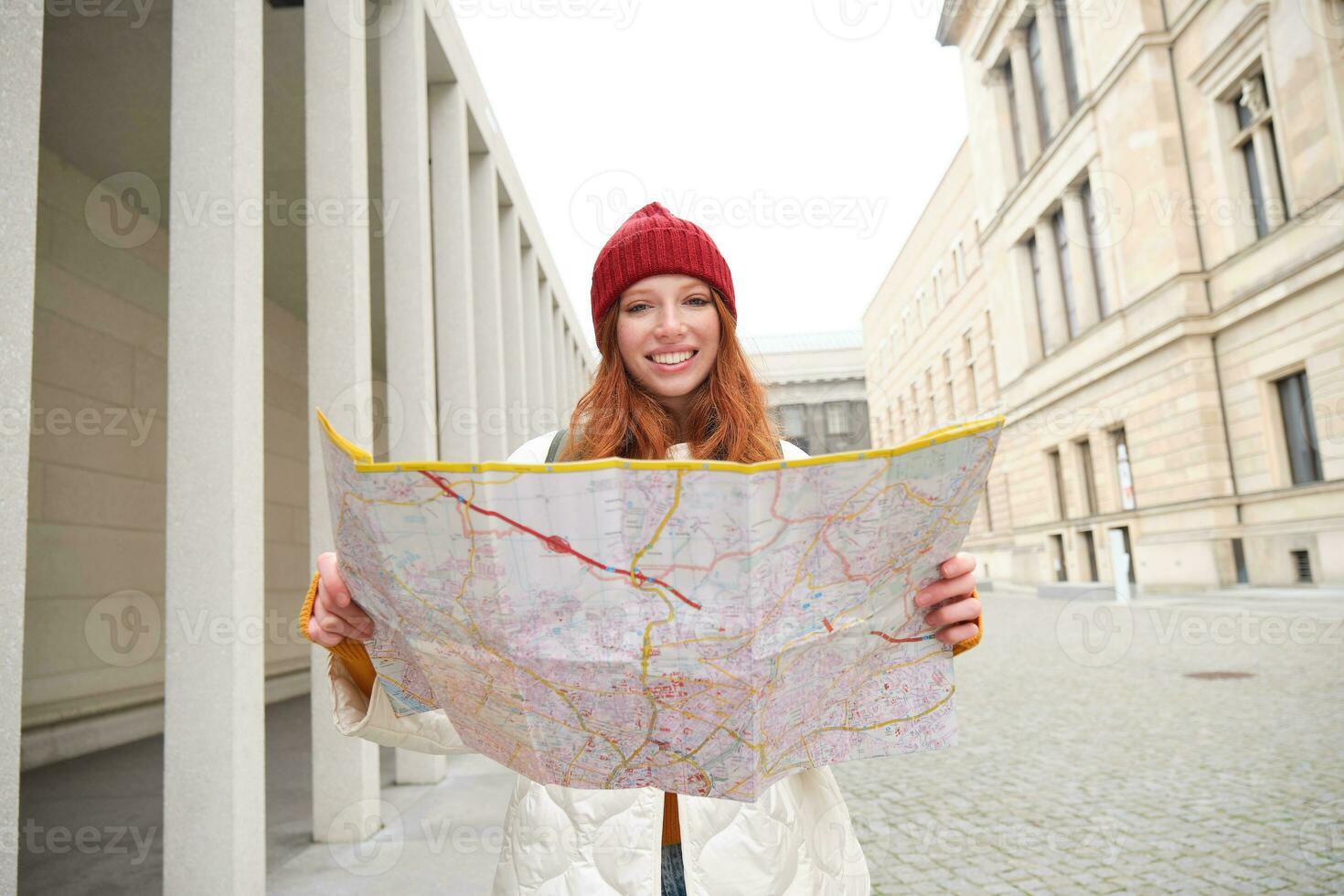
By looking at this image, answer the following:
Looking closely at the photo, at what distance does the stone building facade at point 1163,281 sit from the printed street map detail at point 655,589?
1658 cm

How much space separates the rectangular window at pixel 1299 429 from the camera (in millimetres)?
15102

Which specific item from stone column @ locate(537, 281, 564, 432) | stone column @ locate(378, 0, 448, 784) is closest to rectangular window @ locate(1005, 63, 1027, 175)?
stone column @ locate(537, 281, 564, 432)

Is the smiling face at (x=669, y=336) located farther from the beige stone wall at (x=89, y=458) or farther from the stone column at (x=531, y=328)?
the stone column at (x=531, y=328)

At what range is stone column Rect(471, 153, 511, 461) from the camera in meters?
7.62

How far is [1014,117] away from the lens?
87.7 feet

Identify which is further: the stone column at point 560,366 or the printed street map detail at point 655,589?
the stone column at point 560,366

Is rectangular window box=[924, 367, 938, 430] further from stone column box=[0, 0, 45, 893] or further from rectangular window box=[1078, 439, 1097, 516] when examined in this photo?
stone column box=[0, 0, 45, 893]

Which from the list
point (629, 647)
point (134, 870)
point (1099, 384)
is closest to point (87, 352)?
point (134, 870)

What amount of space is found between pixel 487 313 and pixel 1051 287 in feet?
68.2

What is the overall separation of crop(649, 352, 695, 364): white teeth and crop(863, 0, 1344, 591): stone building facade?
637 inches

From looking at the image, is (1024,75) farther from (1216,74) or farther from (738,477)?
(738,477)

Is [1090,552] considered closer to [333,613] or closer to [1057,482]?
[1057,482]

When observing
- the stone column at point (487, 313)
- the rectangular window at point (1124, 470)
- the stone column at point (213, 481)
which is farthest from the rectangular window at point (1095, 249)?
the stone column at point (213, 481)

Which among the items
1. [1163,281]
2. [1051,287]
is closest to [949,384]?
[1051,287]
